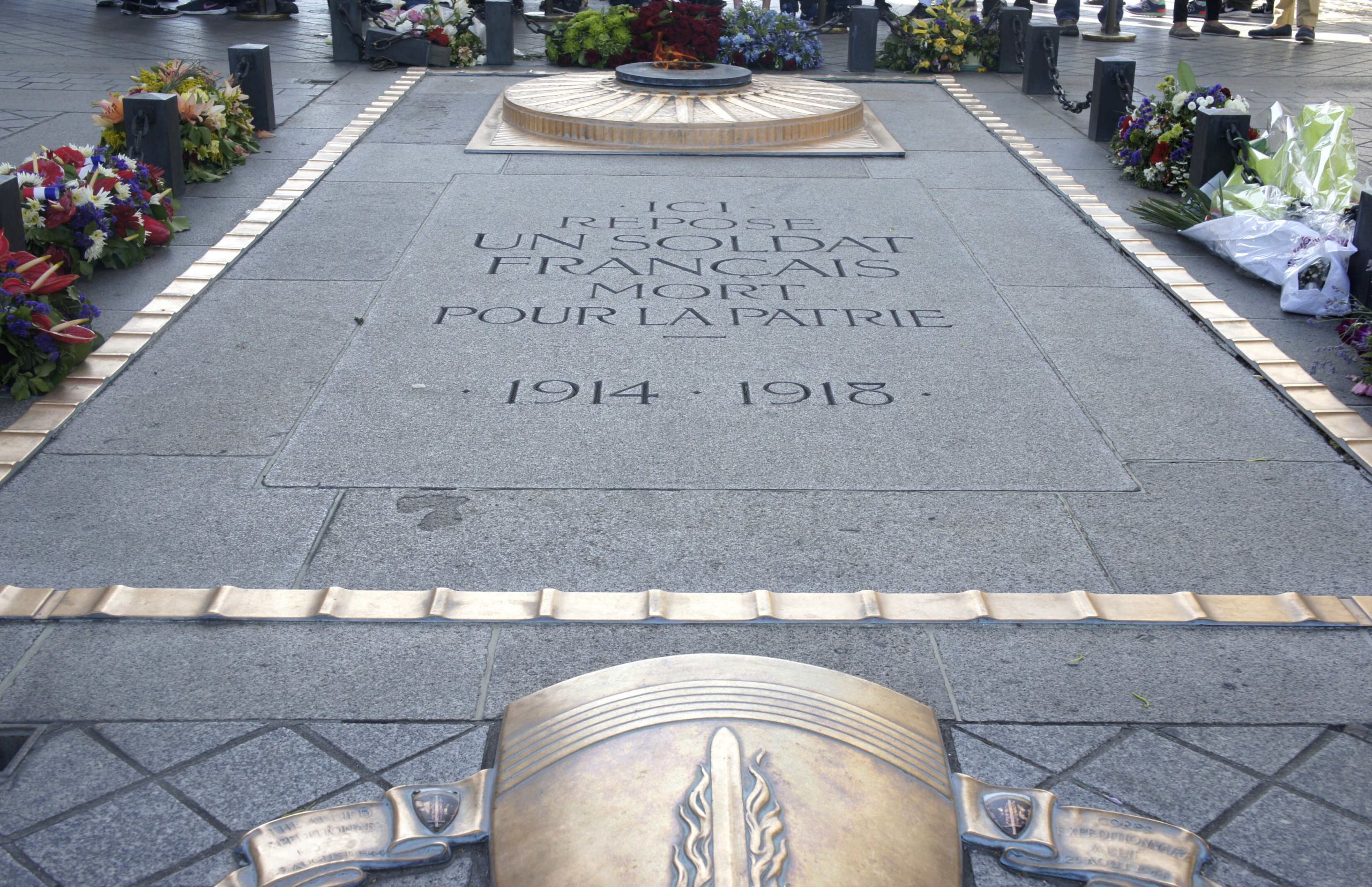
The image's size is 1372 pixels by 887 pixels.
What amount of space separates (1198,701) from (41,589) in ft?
9.58

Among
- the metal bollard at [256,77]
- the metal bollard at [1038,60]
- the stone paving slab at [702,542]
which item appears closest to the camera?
the stone paving slab at [702,542]

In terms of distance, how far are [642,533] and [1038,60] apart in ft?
28.6

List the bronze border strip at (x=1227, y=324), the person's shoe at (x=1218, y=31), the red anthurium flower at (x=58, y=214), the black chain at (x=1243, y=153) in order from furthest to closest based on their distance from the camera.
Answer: the person's shoe at (x=1218, y=31) → the black chain at (x=1243, y=153) → the red anthurium flower at (x=58, y=214) → the bronze border strip at (x=1227, y=324)

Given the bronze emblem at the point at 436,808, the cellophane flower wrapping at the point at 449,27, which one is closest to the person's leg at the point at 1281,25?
the cellophane flower wrapping at the point at 449,27

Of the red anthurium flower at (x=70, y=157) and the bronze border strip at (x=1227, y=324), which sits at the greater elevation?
the red anthurium flower at (x=70, y=157)

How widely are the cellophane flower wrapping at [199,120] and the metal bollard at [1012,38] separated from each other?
23.7 feet

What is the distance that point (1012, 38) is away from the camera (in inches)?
460

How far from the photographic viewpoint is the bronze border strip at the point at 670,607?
308cm

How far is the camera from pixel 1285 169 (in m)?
6.36

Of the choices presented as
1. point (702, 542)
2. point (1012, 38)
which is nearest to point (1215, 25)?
point (1012, 38)

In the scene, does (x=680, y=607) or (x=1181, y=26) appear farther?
(x=1181, y=26)

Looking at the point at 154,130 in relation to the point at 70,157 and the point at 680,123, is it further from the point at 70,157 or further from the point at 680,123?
the point at 680,123

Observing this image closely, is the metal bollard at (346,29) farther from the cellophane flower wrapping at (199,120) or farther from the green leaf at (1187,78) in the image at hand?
the green leaf at (1187,78)

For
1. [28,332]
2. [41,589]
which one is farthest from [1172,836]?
[28,332]
